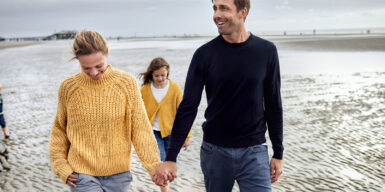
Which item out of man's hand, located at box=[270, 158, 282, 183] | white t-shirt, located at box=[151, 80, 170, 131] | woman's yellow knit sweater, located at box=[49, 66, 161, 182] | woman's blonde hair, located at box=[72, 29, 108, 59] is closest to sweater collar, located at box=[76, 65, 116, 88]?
woman's yellow knit sweater, located at box=[49, 66, 161, 182]

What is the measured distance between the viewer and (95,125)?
259cm

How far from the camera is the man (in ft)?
8.50

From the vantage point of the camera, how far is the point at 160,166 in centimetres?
268

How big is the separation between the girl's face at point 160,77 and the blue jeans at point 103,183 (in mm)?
2113

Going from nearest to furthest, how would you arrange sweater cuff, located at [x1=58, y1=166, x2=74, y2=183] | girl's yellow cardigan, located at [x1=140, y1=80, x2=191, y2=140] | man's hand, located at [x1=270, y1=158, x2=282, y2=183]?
sweater cuff, located at [x1=58, y1=166, x2=74, y2=183] → man's hand, located at [x1=270, y1=158, x2=282, y2=183] → girl's yellow cardigan, located at [x1=140, y1=80, x2=191, y2=140]

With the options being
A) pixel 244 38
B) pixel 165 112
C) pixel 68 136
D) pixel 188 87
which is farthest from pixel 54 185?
pixel 244 38

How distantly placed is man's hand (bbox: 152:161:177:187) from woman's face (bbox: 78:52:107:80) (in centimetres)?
79

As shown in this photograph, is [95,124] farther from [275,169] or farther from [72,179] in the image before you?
[275,169]

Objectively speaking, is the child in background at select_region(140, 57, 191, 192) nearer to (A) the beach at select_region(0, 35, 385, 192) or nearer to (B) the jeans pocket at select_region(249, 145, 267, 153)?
(A) the beach at select_region(0, 35, 385, 192)

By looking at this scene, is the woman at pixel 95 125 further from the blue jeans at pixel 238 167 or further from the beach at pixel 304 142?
the blue jeans at pixel 238 167

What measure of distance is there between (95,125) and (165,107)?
2179mm

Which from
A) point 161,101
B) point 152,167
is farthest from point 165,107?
point 152,167

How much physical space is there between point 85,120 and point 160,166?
2.04 feet

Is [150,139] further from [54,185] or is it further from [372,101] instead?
[372,101]
